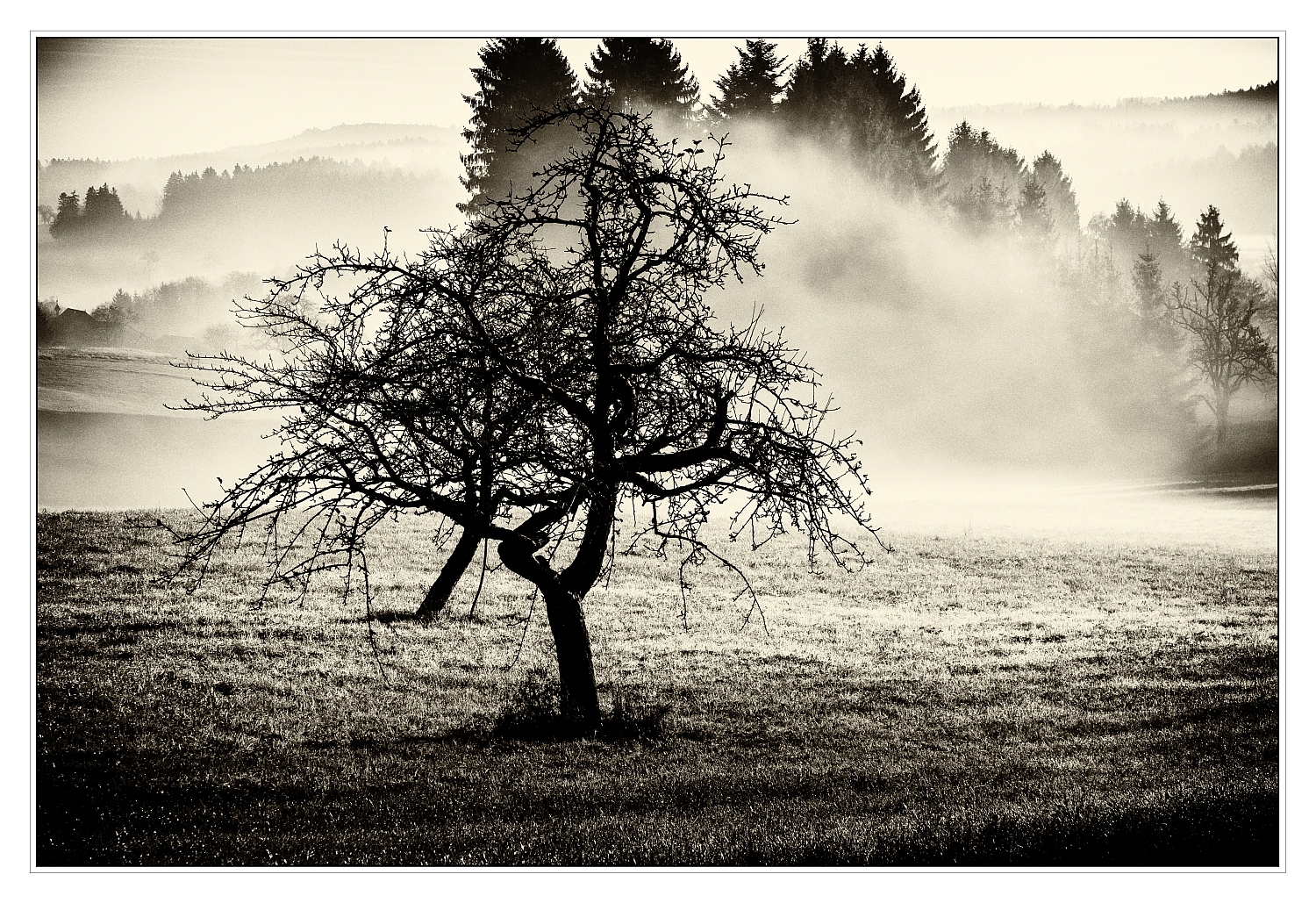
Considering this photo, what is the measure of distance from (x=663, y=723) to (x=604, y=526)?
6.86 ft

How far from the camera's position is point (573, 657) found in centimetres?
813

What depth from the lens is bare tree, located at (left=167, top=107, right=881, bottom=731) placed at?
23.2 ft

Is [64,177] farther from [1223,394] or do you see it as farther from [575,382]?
[1223,394]

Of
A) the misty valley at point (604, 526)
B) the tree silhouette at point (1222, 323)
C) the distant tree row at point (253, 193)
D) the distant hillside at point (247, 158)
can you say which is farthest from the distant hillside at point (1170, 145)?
the distant tree row at point (253, 193)

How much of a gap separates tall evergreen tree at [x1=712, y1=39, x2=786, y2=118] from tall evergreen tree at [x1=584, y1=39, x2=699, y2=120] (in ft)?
1.69

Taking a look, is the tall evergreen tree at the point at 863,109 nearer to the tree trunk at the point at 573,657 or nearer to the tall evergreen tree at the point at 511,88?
the tall evergreen tree at the point at 511,88

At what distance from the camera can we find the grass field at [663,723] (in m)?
6.66

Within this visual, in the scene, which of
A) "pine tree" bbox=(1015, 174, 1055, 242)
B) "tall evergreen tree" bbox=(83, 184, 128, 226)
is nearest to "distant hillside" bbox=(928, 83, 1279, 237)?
"pine tree" bbox=(1015, 174, 1055, 242)

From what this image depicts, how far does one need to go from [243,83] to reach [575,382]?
5.18 m

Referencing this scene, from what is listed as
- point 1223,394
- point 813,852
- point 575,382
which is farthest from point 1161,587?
point 575,382

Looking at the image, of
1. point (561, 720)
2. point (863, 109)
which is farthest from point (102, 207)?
point (863, 109)

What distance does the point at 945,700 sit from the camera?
9.50 m

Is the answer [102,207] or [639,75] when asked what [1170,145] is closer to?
[639,75]
